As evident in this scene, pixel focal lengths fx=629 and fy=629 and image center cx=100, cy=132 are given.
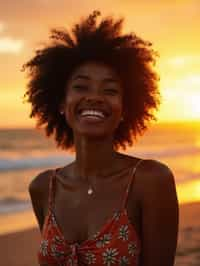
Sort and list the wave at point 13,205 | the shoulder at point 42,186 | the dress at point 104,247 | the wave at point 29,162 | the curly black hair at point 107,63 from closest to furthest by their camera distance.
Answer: the dress at point 104,247
the curly black hair at point 107,63
the shoulder at point 42,186
the wave at point 13,205
the wave at point 29,162

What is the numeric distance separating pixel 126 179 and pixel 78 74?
0.56 meters

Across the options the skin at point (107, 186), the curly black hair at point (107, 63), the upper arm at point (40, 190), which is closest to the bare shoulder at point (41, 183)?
the upper arm at point (40, 190)

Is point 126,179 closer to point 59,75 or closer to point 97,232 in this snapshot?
point 97,232

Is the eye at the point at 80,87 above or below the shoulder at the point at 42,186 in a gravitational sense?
above

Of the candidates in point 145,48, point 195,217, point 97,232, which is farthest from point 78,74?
point 195,217

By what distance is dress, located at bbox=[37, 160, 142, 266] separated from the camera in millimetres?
2834

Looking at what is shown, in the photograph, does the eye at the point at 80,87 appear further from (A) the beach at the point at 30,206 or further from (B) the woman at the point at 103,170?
(A) the beach at the point at 30,206

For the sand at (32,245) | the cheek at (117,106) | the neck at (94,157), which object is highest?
the cheek at (117,106)

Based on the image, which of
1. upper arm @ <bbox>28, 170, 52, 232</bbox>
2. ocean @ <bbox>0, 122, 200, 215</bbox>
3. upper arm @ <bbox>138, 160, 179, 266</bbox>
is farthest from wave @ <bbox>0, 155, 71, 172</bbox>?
upper arm @ <bbox>138, 160, 179, 266</bbox>

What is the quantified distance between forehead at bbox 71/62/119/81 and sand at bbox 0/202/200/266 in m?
3.44

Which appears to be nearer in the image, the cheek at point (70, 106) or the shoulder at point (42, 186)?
the cheek at point (70, 106)

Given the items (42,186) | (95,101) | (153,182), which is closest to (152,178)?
(153,182)

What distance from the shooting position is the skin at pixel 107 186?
2.93 meters

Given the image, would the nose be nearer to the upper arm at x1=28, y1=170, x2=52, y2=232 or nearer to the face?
the face
